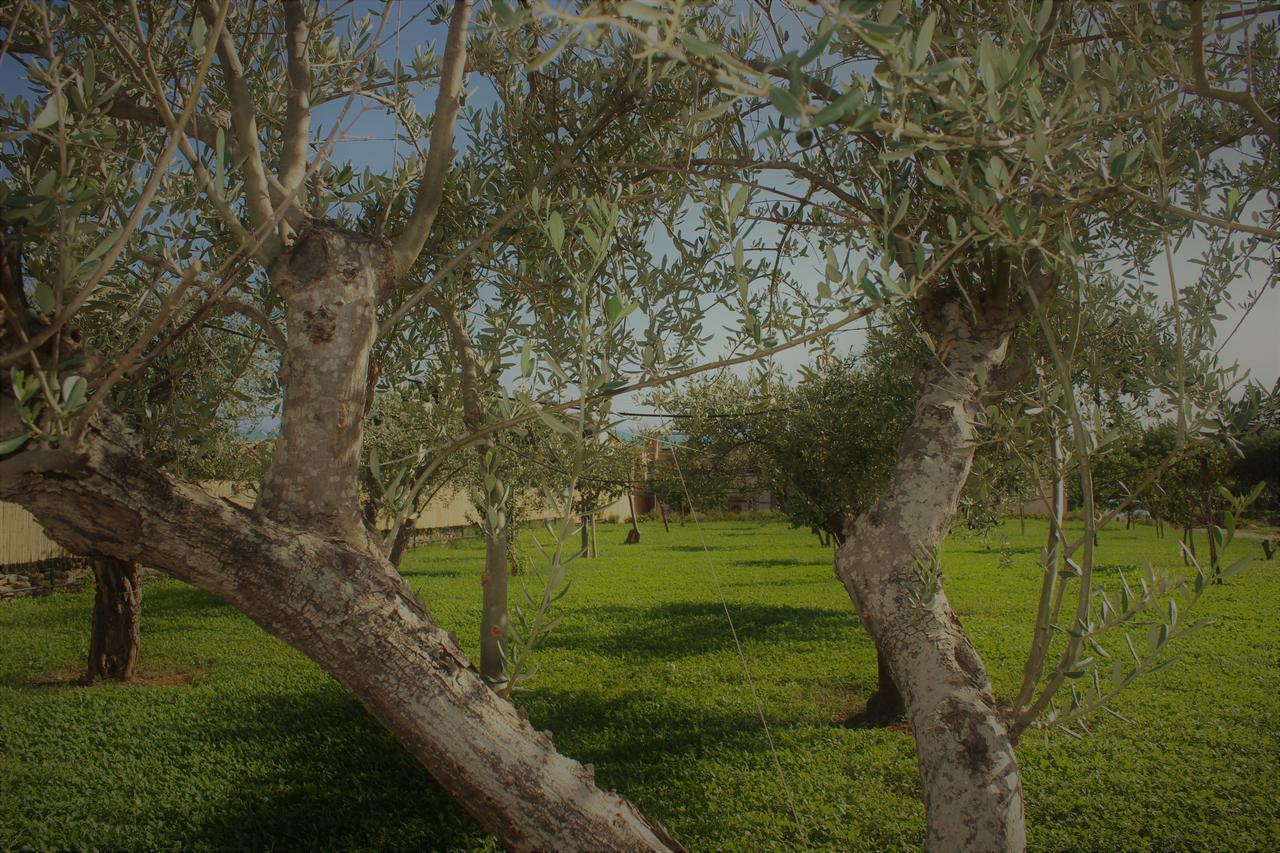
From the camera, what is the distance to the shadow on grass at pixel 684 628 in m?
11.3

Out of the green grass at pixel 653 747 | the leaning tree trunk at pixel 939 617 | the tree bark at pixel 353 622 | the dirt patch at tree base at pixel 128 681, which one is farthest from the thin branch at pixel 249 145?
the dirt patch at tree base at pixel 128 681

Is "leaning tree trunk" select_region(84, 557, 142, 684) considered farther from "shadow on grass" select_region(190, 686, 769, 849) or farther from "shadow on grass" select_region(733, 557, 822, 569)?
"shadow on grass" select_region(733, 557, 822, 569)

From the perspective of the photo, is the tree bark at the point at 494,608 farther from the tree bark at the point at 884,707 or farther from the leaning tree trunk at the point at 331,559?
the tree bark at the point at 884,707

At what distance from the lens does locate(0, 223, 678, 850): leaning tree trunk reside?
1.95 metres

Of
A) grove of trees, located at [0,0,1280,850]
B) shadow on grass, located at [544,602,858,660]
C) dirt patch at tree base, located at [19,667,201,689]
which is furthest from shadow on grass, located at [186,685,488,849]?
shadow on grass, located at [544,602,858,660]

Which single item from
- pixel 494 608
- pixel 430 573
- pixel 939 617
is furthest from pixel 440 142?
pixel 430 573

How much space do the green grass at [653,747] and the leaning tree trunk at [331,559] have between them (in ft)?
8.08

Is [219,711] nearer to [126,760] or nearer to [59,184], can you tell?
[126,760]

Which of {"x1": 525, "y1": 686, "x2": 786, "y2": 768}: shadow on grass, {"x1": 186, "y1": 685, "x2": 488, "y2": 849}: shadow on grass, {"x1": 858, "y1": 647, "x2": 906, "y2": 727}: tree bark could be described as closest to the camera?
{"x1": 186, "y1": 685, "x2": 488, "y2": 849}: shadow on grass

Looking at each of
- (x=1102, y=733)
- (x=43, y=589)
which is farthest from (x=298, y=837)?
(x=43, y=589)

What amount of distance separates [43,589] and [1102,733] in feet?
61.3

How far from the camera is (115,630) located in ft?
29.8

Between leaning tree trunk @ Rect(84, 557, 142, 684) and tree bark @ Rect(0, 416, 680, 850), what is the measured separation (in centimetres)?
822

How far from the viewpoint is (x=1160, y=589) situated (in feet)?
6.84
